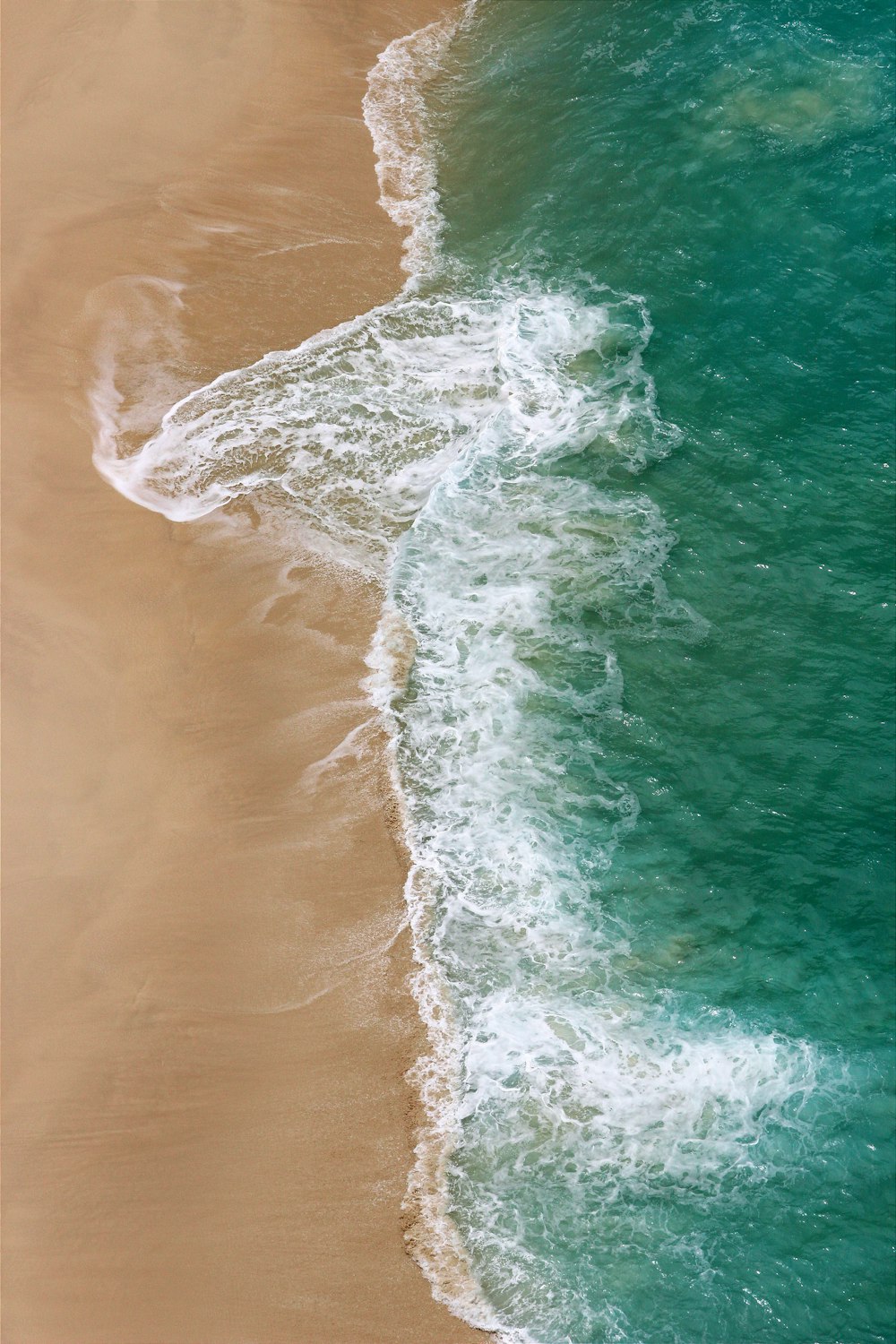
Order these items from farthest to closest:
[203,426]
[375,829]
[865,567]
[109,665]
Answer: [203,426]
[865,567]
[109,665]
[375,829]

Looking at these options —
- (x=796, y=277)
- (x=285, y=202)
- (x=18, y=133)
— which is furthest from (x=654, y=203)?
(x=18, y=133)

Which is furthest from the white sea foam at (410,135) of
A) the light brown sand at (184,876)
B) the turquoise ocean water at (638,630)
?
the light brown sand at (184,876)

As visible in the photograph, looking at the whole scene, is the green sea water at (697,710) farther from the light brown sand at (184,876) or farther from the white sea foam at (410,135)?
the light brown sand at (184,876)

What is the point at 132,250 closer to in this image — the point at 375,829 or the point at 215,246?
the point at 215,246

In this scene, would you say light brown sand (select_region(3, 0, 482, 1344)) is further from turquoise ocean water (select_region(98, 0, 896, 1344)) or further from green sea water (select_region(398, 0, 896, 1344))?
green sea water (select_region(398, 0, 896, 1344))

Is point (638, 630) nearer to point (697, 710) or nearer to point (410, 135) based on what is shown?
point (697, 710)

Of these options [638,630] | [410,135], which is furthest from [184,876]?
[410,135]

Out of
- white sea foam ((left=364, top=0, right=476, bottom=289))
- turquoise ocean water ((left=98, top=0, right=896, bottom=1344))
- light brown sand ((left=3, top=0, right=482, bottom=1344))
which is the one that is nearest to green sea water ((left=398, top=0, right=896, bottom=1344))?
turquoise ocean water ((left=98, top=0, right=896, bottom=1344))
